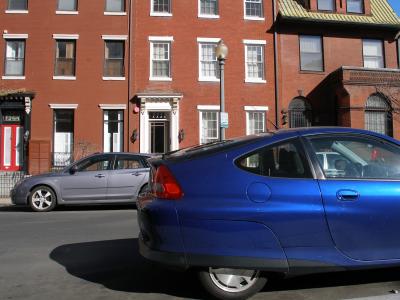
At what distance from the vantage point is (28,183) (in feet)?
39.6

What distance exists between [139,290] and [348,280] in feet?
7.43

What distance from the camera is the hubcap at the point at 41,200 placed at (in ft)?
39.3

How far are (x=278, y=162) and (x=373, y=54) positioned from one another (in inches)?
844

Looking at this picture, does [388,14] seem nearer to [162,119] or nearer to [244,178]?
[162,119]

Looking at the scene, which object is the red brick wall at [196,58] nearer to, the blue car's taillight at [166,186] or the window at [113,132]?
the window at [113,132]

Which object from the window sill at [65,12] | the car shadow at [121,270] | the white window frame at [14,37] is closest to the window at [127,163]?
the car shadow at [121,270]

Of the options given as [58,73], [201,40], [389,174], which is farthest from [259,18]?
[389,174]

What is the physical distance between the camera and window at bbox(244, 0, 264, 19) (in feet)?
74.8

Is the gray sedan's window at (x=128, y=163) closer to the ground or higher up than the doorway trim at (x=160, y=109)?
closer to the ground

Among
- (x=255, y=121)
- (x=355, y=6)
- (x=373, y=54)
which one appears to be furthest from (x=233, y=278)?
(x=355, y=6)

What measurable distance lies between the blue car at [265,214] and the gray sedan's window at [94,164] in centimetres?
809

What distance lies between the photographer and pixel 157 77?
21.8 metres

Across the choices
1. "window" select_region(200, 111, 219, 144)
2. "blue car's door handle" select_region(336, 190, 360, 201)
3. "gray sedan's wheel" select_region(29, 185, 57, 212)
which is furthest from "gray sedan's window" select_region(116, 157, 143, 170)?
"window" select_region(200, 111, 219, 144)

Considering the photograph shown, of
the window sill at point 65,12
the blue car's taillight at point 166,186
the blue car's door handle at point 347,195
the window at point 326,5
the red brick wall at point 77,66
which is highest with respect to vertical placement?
the window at point 326,5
